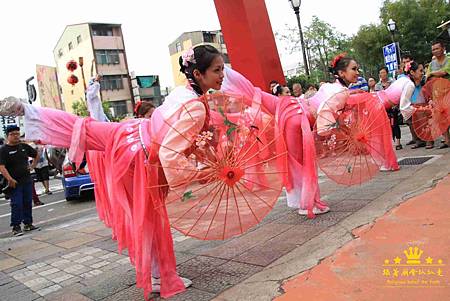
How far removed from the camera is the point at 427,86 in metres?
5.57

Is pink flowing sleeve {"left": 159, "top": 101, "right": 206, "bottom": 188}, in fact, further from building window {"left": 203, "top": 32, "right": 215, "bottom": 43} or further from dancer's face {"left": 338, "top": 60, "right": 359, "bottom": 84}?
building window {"left": 203, "top": 32, "right": 215, "bottom": 43}

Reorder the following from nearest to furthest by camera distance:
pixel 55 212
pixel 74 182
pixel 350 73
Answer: pixel 350 73, pixel 55 212, pixel 74 182

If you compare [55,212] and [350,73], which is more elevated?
[350,73]

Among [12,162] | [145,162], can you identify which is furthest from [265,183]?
[12,162]

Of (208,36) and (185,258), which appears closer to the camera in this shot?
(185,258)

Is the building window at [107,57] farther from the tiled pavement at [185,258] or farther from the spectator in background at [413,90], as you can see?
the spectator in background at [413,90]

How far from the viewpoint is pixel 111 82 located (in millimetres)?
40094

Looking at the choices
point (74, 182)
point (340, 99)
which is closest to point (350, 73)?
point (340, 99)

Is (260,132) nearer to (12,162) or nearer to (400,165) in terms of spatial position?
(400,165)

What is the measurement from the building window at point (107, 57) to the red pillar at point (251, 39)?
3396 cm

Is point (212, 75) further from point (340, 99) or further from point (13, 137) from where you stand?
point (13, 137)

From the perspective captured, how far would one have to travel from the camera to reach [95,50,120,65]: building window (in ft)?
129

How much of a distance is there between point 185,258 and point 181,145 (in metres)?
1.50

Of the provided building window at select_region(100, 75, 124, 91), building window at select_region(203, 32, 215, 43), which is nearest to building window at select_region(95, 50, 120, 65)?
building window at select_region(100, 75, 124, 91)
